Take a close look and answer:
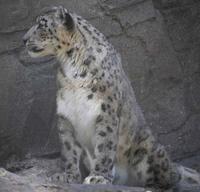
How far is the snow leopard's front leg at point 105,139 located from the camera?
7094 millimetres

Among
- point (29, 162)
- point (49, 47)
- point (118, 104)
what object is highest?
point (49, 47)

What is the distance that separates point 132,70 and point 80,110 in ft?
3.93

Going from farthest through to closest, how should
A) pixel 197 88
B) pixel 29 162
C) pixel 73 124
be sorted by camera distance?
pixel 197 88 → pixel 29 162 → pixel 73 124

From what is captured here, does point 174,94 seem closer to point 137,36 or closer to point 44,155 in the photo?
point 137,36

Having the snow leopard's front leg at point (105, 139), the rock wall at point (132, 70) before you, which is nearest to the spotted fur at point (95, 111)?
the snow leopard's front leg at point (105, 139)

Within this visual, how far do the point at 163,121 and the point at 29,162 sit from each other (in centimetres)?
135

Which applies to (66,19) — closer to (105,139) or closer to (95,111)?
(95,111)

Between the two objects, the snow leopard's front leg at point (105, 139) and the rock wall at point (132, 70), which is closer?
the snow leopard's front leg at point (105, 139)

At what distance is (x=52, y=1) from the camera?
8.16m

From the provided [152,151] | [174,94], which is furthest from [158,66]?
[152,151]

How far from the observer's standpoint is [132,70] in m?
8.25

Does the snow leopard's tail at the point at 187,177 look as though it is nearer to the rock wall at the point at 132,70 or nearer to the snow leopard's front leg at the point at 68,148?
the rock wall at the point at 132,70

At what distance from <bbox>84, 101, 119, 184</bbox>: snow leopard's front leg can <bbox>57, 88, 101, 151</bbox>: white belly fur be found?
0.19 ft

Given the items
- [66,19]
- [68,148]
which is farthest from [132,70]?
[68,148]
